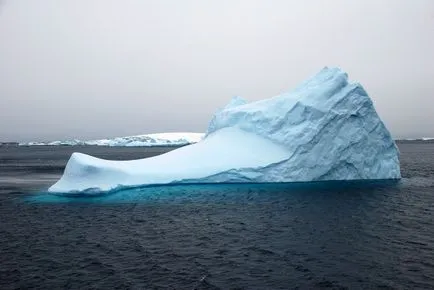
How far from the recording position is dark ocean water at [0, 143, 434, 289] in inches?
409

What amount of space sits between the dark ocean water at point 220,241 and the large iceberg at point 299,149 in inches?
150

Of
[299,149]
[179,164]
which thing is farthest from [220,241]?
[299,149]

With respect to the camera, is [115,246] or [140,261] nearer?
[140,261]

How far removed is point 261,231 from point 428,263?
19.6 ft

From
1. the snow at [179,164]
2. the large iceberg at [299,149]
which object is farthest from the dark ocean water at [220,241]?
the large iceberg at [299,149]

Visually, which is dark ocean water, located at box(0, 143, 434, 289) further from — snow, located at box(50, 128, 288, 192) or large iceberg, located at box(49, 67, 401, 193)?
large iceberg, located at box(49, 67, 401, 193)

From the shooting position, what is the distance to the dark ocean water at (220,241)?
10.4 meters

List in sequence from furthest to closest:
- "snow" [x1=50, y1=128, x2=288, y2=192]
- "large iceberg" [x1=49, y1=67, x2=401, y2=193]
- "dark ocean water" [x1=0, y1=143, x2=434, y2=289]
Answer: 1. "large iceberg" [x1=49, y1=67, x2=401, y2=193]
2. "snow" [x1=50, y1=128, x2=288, y2=192]
3. "dark ocean water" [x1=0, y1=143, x2=434, y2=289]

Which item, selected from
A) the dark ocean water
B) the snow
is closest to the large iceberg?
the snow

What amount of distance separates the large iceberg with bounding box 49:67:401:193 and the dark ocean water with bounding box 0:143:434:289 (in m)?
3.81

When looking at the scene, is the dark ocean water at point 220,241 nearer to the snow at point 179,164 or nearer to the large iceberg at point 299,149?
the snow at point 179,164

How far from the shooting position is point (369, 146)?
29234 mm

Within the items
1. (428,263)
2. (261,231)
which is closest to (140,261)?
(261,231)

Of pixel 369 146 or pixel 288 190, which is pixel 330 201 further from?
pixel 369 146
